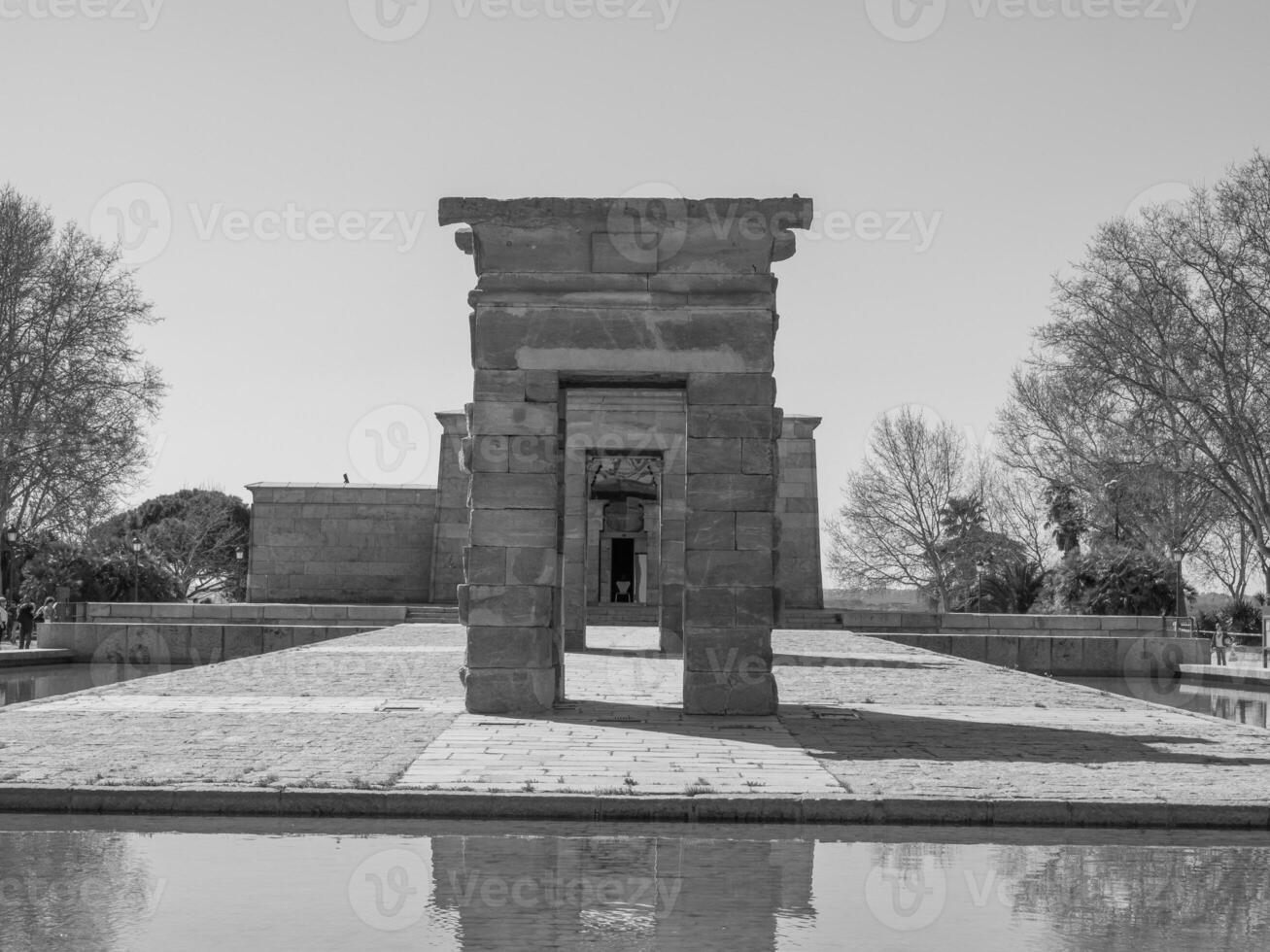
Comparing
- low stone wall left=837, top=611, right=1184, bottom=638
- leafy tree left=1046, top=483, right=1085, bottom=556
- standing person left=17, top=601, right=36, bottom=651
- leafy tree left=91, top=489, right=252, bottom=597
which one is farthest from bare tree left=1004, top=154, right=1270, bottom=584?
leafy tree left=91, top=489, right=252, bottom=597

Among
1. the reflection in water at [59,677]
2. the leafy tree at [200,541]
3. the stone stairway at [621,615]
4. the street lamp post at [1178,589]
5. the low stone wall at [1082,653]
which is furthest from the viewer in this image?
the leafy tree at [200,541]

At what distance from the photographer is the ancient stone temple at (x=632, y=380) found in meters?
12.1

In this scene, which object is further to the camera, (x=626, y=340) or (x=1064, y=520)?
(x=1064, y=520)

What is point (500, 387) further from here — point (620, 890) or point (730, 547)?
point (620, 890)

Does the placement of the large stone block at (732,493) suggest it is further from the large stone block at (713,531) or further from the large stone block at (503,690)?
the large stone block at (503,690)

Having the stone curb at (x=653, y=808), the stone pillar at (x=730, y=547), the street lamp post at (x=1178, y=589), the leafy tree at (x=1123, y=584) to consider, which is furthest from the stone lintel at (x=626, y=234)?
the leafy tree at (x=1123, y=584)

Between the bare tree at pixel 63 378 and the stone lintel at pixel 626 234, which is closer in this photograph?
the stone lintel at pixel 626 234

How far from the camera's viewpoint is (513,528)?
12328mm

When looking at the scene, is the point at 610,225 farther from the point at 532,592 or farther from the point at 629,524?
the point at 629,524

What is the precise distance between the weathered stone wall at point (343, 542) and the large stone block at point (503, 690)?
2470cm

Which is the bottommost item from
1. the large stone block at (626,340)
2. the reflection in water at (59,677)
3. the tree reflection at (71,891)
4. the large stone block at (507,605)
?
the reflection in water at (59,677)

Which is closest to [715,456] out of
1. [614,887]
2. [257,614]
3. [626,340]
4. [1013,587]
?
[626,340]

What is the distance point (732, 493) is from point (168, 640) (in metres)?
17.5

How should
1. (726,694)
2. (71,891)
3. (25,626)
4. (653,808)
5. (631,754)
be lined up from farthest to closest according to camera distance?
(25,626)
(726,694)
(631,754)
(653,808)
(71,891)
